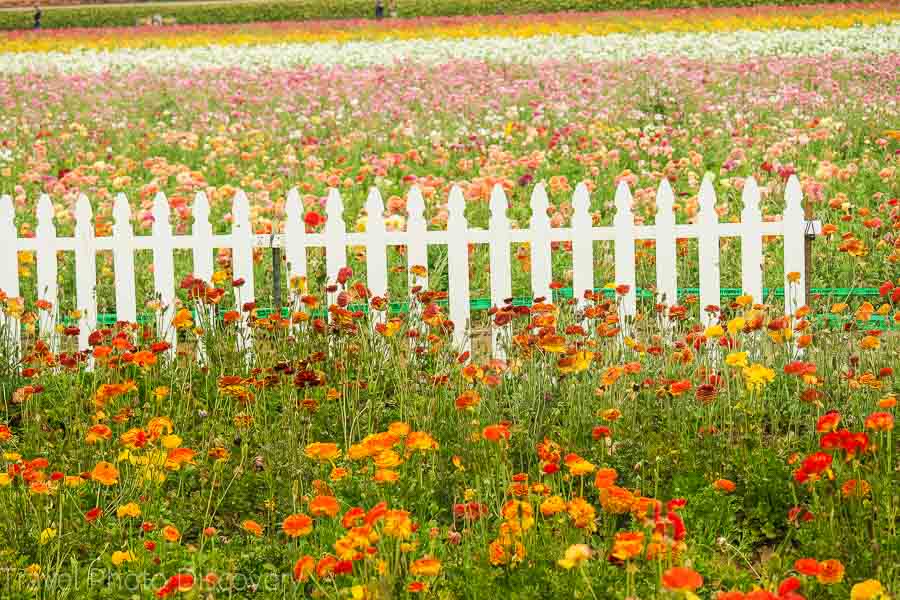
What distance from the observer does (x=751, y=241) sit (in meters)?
5.96

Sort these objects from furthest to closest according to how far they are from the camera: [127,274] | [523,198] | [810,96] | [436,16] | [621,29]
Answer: [436,16] < [621,29] < [810,96] < [523,198] < [127,274]

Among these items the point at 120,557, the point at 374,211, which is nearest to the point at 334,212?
the point at 374,211

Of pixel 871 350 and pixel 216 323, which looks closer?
pixel 871 350

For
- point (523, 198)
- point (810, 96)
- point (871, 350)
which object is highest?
point (810, 96)

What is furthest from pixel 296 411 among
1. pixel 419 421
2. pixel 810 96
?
pixel 810 96

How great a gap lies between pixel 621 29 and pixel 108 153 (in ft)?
47.2

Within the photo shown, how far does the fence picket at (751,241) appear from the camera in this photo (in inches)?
234

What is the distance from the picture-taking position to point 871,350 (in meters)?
4.28

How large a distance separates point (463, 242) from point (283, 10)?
29.4m

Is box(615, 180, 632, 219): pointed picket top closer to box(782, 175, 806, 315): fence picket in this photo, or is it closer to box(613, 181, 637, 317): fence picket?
box(613, 181, 637, 317): fence picket

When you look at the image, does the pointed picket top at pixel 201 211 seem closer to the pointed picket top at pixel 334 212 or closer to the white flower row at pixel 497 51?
the pointed picket top at pixel 334 212

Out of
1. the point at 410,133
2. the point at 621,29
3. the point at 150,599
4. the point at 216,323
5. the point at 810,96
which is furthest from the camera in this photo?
the point at 621,29

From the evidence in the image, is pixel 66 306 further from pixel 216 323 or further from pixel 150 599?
pixel 150 599

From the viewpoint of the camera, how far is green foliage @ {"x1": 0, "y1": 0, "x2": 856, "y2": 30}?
31000 millimetres
